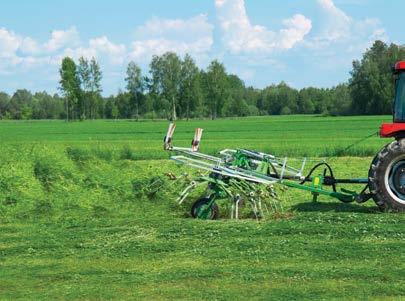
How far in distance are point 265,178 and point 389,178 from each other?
1868mm

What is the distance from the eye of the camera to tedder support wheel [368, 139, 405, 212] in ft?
29.9

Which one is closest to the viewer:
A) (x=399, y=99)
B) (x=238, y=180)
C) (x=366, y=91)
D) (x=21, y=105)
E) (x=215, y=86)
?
(x=238, y=180)

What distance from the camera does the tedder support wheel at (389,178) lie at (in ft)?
29.9

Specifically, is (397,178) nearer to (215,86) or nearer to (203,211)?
(203,211)

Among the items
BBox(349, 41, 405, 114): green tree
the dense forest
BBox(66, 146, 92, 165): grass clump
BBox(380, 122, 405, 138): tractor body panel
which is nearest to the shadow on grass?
BBox(380, 122, 405, 138): tractor body panel

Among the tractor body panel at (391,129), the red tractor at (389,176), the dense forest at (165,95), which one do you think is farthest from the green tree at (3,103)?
the red tractor at (389,176)

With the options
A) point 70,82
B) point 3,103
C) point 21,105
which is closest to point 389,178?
point 70,82

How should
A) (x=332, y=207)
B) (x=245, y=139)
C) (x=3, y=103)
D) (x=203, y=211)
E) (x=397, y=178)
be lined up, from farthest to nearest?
1. (x=3, y=103)
2. (x=245, y=139)
3. (x=332, y=207)
4. (x=203, y=211)
5. (x=397, y=178)

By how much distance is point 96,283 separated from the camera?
6051 millimetres

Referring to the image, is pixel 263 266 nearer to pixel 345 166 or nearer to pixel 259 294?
pixel 259 294

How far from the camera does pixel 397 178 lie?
9234 mm

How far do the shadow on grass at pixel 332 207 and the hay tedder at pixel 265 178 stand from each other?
0.23 m

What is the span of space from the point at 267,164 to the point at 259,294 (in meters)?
4.56

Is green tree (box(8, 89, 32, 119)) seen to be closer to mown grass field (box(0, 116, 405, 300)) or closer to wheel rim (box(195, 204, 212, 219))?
mown grass field (box(0, 116, 405, 300))
